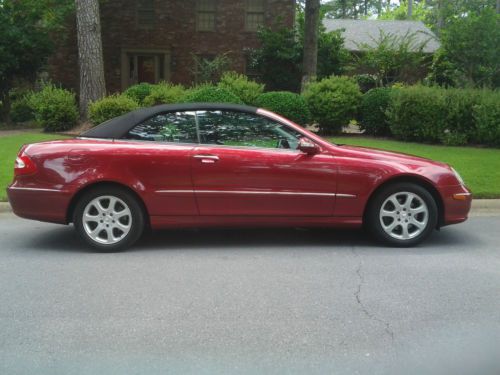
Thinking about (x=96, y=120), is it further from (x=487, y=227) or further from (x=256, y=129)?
(x=487, y=227)

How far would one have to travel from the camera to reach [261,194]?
5742 millimetres

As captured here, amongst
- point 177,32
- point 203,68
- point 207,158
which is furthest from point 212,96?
point 177,32

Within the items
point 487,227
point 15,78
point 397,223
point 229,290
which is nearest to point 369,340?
point 229,290

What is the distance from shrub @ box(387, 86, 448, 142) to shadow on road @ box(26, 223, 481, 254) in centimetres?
660

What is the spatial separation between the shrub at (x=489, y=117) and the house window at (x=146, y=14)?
1666 centimetres

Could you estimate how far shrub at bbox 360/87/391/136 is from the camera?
13969 mm

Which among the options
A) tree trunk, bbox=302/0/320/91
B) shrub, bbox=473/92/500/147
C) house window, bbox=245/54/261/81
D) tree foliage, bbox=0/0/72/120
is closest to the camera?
shrub, bbox=473/92/500/147

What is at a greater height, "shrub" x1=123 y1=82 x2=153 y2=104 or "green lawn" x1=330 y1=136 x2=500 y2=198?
"shrub" x1=123 y1=82 x2=153 y2=104

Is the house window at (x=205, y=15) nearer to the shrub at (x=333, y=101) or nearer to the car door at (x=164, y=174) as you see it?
the shrub at (x=333, y=101)

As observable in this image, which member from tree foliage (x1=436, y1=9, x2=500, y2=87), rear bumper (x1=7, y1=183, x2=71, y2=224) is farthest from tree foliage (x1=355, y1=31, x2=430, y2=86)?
rear bumper (x1=7, y1=183, x2=71, y2=224)

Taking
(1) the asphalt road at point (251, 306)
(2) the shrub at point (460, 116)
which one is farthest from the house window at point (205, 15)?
(1) the asphalt road at point (251, 306)

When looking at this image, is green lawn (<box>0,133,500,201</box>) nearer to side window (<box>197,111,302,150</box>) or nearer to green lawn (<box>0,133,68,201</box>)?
green lawn (<box>0,133,68,201</box>)

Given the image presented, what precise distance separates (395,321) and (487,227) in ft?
11.8

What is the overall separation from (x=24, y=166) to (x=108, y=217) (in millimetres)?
1030
